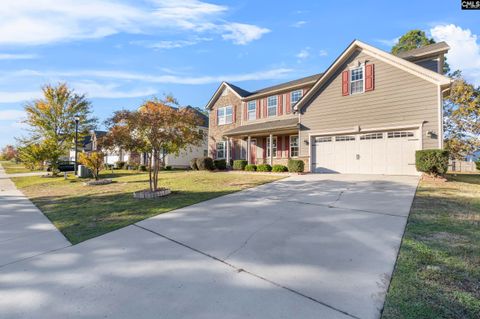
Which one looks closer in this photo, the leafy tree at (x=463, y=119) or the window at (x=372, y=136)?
the window at (x=372, y=136)

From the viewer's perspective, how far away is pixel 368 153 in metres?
12.4

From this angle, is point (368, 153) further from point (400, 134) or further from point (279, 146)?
point (279, 146)

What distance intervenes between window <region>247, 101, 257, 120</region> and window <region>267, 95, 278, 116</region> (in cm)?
135

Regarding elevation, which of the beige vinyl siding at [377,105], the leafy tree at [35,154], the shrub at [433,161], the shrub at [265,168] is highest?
the beige vinyl siding at [377,105]

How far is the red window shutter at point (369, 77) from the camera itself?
12409mm

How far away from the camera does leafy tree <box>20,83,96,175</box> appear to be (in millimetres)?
22609

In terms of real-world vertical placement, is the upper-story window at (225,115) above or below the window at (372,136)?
above

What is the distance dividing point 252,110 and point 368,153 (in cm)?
1026


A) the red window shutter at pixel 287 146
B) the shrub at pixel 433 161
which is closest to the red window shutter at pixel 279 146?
the red window shutter at pixel 287 146

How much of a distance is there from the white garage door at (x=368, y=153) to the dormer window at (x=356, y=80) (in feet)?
8.69

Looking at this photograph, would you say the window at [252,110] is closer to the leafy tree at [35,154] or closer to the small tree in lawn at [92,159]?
the small tree in lawn at [92,159]

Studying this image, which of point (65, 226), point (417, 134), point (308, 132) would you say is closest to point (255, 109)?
point (308, 132)

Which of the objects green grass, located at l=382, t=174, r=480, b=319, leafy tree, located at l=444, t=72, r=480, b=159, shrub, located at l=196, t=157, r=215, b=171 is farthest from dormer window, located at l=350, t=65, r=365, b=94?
leafy tree, located at l=444, t=72, r=480, b=159

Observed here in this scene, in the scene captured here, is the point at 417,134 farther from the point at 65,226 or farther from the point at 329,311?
the point at 65,226
